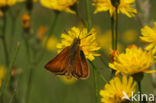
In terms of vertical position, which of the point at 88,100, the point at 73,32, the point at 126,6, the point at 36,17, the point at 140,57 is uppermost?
the point at 36,17

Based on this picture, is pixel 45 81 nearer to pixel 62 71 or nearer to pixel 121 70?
pixel 62 71

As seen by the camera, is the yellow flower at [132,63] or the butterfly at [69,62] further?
the butterfly at [69,62]

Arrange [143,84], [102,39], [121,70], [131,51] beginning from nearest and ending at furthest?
[121,70] → [131,51] → [143,84] → [102,39]

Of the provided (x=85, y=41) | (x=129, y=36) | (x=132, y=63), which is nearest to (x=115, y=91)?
(x=132, y=63)

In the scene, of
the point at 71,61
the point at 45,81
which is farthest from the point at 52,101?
the point at 71,61

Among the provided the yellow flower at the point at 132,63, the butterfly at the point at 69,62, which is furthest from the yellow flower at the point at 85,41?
the yellow flower at the point at 132,63

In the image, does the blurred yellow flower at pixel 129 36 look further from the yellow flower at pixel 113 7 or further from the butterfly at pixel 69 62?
the butterfly at pixel 69 62

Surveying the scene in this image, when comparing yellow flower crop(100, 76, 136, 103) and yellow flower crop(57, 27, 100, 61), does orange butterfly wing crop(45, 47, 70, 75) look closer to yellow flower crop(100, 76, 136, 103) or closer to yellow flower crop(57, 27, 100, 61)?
yellow flower crop(57, 27, 100, 61)
